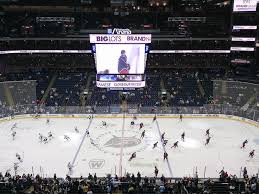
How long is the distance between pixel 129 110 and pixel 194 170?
12.4 metres

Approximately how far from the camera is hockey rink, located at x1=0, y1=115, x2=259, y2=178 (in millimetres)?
18188

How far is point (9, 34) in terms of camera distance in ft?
136

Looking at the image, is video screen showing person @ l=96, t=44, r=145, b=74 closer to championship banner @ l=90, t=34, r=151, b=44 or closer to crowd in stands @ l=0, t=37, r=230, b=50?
championship banner @ l=90, t=34, r=151, b=44

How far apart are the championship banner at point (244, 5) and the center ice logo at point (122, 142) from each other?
17.9 m

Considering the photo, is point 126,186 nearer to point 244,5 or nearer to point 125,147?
point 125,147

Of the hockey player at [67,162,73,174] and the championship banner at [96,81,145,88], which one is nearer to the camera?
the hockey player at [67,162,73,174]

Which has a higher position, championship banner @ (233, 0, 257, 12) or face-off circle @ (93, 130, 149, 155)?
championship banner @ (233, 0, 257, 12)

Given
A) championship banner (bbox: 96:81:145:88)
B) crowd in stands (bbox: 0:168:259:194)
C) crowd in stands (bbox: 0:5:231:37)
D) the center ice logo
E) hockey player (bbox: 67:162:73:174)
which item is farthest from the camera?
crowd in stands (bbox: 0:5:231:37)

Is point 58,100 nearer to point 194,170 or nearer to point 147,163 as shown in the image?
point 147,163

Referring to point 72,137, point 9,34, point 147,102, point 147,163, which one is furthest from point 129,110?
point 9,34

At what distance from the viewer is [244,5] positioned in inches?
1339

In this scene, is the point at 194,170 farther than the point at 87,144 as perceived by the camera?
No

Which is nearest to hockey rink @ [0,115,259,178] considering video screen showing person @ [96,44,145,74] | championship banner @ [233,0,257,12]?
video screen showing person @ [96,44,145,74]

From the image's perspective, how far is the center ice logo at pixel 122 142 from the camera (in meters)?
22.0
